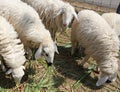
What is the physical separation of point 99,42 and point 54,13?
1206mm

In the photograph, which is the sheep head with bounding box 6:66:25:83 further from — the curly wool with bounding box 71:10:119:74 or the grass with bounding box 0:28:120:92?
the curly wool with bounding box 71:10:119:74

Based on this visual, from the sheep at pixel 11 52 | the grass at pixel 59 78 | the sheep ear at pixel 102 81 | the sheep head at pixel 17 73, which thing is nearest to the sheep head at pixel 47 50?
the grass at pixel 59 78

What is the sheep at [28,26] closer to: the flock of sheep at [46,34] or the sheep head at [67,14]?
the flock of sheep at [46,34]

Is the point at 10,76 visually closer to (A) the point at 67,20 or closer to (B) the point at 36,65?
(B) the point at 36,65

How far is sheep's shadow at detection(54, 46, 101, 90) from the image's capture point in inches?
263

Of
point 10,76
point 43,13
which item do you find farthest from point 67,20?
point 10,76

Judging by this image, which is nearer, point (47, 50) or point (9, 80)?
point (9, 80)

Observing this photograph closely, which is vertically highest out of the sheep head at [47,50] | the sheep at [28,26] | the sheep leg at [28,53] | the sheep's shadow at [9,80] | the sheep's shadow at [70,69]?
the sheep at [28,26]

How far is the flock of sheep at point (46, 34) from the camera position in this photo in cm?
583

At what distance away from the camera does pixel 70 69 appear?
6.95m

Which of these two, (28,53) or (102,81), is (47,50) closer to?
(28,53)

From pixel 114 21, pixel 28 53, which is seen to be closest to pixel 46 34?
pixel 28 53

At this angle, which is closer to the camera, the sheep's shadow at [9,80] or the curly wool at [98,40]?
the sheep's shadow at [9,80]

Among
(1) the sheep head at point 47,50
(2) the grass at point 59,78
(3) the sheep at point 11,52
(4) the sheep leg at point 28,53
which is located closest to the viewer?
(3) the sheep at point 11,52
